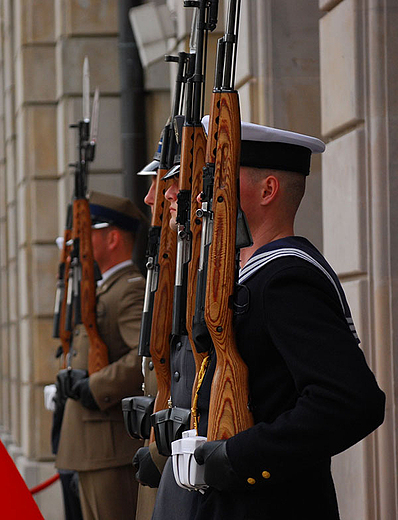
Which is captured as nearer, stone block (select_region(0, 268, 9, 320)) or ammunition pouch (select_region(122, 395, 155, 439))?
ammunition pouch (select_region(122, 395, 155, 439))

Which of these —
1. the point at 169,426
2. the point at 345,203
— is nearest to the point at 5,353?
the point at 345,203

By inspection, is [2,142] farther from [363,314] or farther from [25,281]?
[363,314]

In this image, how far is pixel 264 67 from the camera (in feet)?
19.1

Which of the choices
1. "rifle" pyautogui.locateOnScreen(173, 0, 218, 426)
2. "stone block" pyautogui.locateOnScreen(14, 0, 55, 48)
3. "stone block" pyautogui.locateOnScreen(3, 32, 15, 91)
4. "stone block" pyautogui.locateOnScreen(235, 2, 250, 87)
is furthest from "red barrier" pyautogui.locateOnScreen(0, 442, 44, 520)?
"stone block" pyautogui.locateOnScreen(3, 32, 15, 91)

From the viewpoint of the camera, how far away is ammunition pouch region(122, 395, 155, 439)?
4.51m

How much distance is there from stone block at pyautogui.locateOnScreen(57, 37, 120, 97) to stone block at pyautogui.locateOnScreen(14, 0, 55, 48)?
108cm

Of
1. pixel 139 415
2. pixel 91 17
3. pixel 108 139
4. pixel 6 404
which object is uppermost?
pixel 91 17

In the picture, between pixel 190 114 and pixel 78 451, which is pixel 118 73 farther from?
pixel 190 114

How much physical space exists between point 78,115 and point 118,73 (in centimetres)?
59

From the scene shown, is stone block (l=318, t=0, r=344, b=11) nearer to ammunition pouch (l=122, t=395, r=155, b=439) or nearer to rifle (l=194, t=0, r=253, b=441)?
rifle (l=194, t=0, r=253, b=441)

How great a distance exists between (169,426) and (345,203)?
1.31 meters

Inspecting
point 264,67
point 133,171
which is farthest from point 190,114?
point 133,171

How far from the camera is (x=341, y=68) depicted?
4.61 m

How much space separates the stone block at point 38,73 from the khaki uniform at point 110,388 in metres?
6.03
